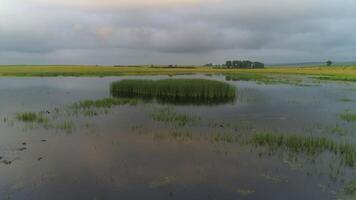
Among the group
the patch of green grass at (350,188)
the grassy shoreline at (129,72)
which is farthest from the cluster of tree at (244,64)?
the patch of green grass at (350,188)

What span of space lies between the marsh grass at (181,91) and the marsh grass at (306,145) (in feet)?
43.2

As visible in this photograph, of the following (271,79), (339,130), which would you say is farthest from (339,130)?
(271,79)

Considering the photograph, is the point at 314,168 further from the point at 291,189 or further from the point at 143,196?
the point at 143,196

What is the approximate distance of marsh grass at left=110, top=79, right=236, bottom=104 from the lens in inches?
1040

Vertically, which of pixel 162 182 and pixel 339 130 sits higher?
pixel 339 130

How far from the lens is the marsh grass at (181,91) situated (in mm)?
26406

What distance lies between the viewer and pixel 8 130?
13.6 metres

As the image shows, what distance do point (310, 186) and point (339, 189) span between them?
75cm

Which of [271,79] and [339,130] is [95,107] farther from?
[271,79]

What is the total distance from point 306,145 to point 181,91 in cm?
1802

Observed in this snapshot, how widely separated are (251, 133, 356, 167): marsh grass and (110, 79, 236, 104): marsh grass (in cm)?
1318

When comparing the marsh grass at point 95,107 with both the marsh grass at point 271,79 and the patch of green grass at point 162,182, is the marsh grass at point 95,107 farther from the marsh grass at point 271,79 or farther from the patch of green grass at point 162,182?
the marsh grass at point 271,79

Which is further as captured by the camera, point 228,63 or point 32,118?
point 228,63

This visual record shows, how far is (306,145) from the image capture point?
36.4 feet
